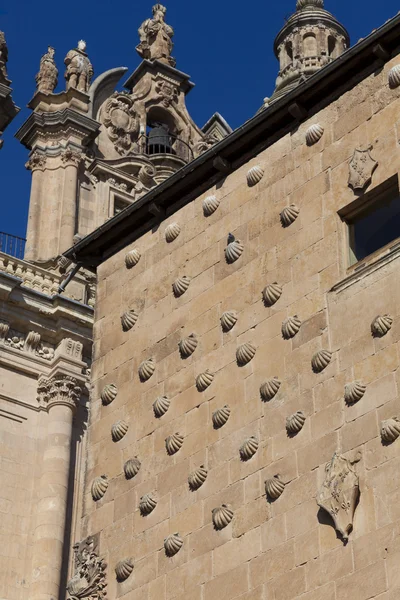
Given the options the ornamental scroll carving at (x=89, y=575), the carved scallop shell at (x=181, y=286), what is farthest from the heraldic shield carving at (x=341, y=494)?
the carved scallop shell at (x=181, y=286)

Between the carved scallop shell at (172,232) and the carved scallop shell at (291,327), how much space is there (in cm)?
301

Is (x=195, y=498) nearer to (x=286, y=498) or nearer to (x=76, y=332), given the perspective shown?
(x=286, y=498)

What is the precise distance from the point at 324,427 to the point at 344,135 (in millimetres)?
3659

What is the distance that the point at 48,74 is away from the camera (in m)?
39.4

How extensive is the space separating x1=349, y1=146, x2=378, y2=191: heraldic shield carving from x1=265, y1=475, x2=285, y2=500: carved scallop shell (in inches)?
134

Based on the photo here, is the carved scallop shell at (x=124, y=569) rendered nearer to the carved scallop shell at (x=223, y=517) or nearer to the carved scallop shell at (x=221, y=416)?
the carved scallop shell at (x=223, y=517)

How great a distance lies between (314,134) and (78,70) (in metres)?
22.0

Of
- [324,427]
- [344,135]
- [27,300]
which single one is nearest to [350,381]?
[324,427]

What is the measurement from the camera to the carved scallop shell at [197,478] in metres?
17.2

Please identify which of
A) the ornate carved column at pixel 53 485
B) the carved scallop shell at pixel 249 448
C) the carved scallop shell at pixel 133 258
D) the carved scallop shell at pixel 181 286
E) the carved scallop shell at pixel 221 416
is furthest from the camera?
the ornate carved column at pixel 53 485

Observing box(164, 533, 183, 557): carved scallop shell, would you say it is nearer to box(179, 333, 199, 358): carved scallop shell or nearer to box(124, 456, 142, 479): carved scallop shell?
box(124, 456, 142, 479): carved scallop shell

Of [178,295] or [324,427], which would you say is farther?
[178,295]

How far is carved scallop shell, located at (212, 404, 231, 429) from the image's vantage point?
1725cm

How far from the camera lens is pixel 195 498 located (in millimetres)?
17156
